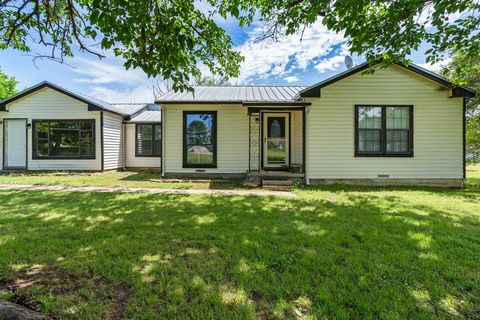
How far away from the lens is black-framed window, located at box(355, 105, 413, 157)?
967 cm

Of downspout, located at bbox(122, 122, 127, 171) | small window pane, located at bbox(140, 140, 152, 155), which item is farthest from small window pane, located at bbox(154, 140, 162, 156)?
downspout, located at bbox(122, 122, 127, 171)

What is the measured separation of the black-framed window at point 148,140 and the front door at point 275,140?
268 inches

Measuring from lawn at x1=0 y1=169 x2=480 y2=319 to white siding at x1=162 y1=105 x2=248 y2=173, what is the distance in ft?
17.3

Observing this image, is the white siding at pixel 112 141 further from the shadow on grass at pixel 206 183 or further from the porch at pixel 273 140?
the porch at pixel 273 140

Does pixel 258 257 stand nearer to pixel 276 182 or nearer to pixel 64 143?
pixel 276 182

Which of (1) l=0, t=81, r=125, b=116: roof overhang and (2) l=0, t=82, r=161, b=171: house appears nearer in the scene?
(1) l=0, t=81, r=125, b=116: roof overhang

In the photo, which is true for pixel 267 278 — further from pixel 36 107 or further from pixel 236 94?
pixel 36 107

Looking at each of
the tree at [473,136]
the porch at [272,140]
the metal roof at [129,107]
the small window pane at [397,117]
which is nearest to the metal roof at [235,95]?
the porch at [272,140]

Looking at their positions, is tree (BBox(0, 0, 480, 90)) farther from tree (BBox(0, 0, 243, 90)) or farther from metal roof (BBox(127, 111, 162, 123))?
metal roof (BBox(127, 111, 162, 123))

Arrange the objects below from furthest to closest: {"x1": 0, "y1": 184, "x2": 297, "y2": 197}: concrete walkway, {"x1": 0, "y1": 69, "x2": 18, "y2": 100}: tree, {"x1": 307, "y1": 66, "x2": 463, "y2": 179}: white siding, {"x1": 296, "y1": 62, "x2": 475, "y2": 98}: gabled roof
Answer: {"x1": 0, "y1": 69, "x2": 18, "y2": 100}: tree
{"x1": 307, "y1": 66, "x2": 463, "y2": 179}: white siding
{"x1": 296, "y1": 62, "x2": 475, "y2": 98}: gabled roof
{"x1": 0, "y1": 184, "x2": 297, "y2": 197}: concrete walkway

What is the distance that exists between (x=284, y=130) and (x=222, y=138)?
2586 mm

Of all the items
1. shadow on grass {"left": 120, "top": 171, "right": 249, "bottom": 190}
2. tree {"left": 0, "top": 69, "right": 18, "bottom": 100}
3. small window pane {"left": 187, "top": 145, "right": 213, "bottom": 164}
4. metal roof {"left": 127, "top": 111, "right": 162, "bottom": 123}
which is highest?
tree {"left": 0, "top": 69, "right": 18, "bottom": 100}

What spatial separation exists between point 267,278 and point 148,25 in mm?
3867

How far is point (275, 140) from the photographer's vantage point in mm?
11047
